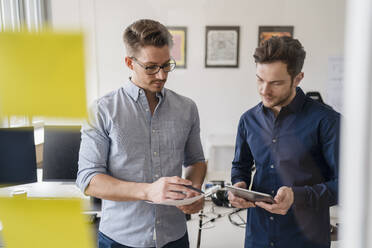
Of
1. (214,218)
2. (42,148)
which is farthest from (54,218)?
(214,218)

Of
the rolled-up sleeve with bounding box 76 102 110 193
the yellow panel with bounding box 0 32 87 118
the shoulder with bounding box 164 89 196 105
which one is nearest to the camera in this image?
the yellow panel with bounding box 0 32 87 118

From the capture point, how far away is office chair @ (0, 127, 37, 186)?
41cm

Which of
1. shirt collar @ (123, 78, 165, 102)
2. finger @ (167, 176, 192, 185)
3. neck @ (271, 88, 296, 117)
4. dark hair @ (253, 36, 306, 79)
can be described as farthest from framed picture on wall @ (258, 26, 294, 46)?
finger @ (167, 176, 192, 185)

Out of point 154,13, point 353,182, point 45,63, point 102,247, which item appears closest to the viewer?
point 353,182

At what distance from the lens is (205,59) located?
580mm

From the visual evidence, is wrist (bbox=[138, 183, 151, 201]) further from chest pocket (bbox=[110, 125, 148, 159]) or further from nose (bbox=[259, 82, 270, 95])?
nose (bbox=[259, 82, 270, 95])

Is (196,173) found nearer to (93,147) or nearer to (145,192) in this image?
(145,192)

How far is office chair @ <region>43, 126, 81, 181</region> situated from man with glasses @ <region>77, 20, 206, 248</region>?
0.02 m

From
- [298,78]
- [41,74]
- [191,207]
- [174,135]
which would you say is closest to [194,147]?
[174,135]

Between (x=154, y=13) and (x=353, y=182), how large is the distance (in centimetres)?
41

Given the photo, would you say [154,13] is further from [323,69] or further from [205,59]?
[323,69]

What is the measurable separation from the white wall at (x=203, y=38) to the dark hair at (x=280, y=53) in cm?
2

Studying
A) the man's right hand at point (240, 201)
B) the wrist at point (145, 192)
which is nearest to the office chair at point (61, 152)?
the wrist at point (145, 192)

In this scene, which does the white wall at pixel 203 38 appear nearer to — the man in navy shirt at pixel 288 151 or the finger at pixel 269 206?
the man in navy shirt at pixel 288 151
